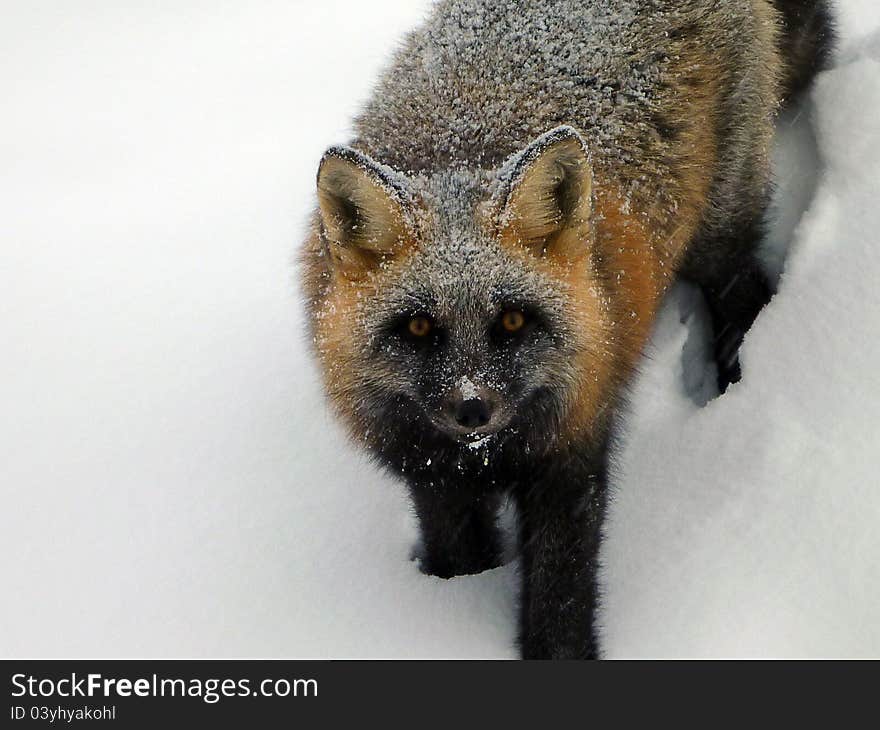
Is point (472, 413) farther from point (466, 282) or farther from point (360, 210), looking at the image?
point (360, 210)

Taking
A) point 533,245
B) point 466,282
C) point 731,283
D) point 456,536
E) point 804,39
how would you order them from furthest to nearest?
point 804,39, point 731,283, point 456,536, point 533,245, point 466,282

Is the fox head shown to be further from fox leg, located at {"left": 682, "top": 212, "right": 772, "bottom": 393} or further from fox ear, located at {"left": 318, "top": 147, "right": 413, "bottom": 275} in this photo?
fox leg, located at {"left": 682, "top": 212, "right": 772, "bottom": 393}

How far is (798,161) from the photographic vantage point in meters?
5.81

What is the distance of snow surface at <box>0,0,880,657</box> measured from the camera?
4250 mm

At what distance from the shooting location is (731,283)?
552 centimetres

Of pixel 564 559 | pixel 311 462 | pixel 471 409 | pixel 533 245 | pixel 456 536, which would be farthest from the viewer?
pixel 311 462

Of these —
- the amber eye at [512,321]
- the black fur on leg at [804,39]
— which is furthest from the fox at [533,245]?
the black fur on leg at [804,39]

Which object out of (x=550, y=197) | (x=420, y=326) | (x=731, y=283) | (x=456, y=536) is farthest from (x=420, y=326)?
(x=731, y=283)

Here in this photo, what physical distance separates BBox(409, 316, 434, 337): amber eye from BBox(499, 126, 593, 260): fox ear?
17.9 inches

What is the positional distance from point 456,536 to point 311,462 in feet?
3.84

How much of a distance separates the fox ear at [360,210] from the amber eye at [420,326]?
0.93ft

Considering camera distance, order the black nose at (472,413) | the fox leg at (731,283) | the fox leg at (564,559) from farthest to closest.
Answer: the fox leg at (731,283)
the fox leg at (564,559)
the black nose at (472,413)

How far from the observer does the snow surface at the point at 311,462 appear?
13.9 ft

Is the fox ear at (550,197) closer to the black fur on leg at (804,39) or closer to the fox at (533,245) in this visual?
the fox at (533,245)
